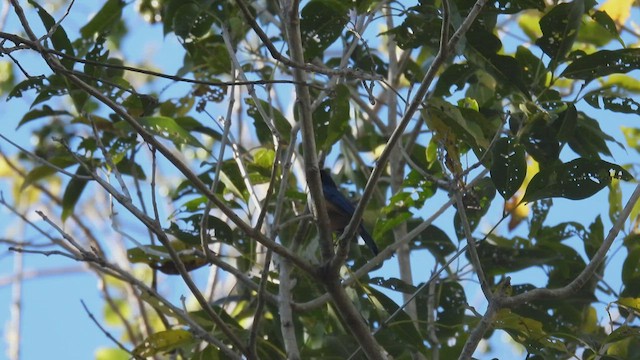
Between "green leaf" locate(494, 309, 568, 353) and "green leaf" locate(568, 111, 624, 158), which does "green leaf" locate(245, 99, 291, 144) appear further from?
"green leaf" locate(568, 111, 624, 158)

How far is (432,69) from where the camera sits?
A: 98.5 inches

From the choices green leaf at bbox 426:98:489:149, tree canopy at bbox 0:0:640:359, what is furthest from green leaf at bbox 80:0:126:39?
green leaf at bbox 426:98:489:149

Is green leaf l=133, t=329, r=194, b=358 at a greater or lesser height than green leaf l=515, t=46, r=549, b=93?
lesser

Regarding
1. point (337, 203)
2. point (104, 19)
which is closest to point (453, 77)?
point (337, 203)

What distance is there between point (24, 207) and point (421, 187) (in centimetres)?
452

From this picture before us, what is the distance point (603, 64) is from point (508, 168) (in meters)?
0.71

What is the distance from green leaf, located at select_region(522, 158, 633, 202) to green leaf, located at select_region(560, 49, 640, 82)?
0.49m

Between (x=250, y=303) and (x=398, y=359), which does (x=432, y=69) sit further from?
(x=250, y=303)

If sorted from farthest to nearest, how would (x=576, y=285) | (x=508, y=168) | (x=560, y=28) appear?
(x=560, y=28)
(x=508, y=168)
(x=576, y=285)

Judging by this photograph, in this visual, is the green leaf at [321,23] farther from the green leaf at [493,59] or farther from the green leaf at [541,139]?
the green leaf at [541,139]

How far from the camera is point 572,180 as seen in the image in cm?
331

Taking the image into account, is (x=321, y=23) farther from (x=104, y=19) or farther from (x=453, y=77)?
(x=104, y=19)

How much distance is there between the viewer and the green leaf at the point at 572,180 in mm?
3291

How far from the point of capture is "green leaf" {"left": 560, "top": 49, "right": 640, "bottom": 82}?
359 cm
